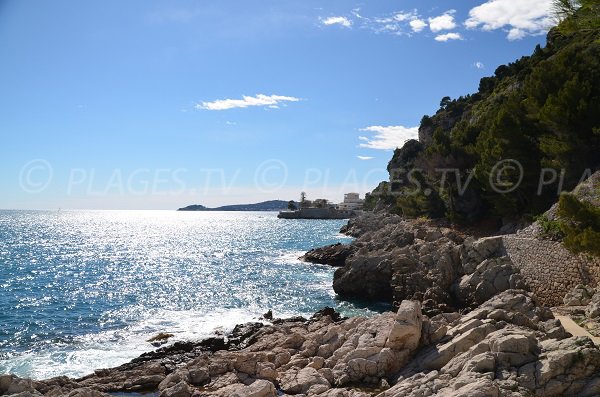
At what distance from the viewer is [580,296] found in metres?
17.9

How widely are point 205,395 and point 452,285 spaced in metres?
15.4

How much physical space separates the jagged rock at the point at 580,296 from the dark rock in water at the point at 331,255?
3046 cm

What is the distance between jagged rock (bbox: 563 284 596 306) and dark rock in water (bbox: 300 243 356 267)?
30.5 meters

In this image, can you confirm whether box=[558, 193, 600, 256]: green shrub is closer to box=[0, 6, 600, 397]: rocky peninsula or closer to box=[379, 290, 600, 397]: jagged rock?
box=[0, 6, 600, 397]: rocky peninsula

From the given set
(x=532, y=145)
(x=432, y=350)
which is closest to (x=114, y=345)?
(x=432, y=350)

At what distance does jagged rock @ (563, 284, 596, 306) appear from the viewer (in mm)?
17609

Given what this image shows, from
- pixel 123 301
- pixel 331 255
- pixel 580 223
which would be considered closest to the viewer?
pixel 580 223

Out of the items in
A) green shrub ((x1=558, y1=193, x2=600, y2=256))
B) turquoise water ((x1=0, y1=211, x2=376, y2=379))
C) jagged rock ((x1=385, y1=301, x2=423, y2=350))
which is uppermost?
green shrub ((x1=558, y1=193, x2=600, y2=256))

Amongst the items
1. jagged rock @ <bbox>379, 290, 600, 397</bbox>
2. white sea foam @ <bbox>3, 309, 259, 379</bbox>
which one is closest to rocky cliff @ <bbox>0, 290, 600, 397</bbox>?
jagged rock @ <bbox>379, 290, 600, 397</bbox>

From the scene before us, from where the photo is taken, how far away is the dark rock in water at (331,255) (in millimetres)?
49000

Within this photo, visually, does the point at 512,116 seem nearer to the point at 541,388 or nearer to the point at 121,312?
the point at 541,388

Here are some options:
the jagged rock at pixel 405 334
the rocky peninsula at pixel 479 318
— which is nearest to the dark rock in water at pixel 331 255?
the rocky peninsula at pixel 479 318

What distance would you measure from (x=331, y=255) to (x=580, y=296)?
3320cm

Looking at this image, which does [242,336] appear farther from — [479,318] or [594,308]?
[594,308]
